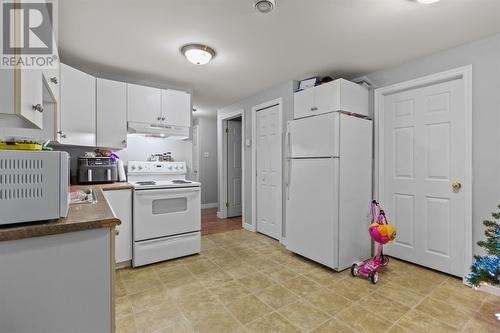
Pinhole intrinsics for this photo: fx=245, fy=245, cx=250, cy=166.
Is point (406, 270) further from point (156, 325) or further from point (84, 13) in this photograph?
point (84, 13)

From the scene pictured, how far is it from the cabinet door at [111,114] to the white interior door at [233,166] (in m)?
2.29

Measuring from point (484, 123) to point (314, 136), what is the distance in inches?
58.5

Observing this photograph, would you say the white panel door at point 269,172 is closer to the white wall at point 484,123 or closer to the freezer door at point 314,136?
the freezer door at point 314,136

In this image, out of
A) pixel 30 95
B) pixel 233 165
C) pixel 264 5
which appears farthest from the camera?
pixel 233 165

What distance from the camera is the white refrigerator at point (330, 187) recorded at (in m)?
2.53

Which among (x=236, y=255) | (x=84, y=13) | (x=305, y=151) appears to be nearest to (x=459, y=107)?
(x=305, y=151)

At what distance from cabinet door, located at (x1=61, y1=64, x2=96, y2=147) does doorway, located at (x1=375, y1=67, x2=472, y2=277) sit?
3266mm

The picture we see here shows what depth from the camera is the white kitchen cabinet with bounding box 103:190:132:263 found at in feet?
8.37

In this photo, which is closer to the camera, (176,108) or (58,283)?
(58,283)

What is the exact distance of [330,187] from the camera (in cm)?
254

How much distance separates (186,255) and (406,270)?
2.46 metres

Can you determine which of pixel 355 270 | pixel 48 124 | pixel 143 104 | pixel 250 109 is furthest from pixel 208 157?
pixel 355 270

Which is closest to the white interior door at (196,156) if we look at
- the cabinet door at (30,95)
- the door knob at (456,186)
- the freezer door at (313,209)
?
the freezer door at (313,209)

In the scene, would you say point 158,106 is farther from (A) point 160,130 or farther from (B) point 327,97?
(B) point 327,97
